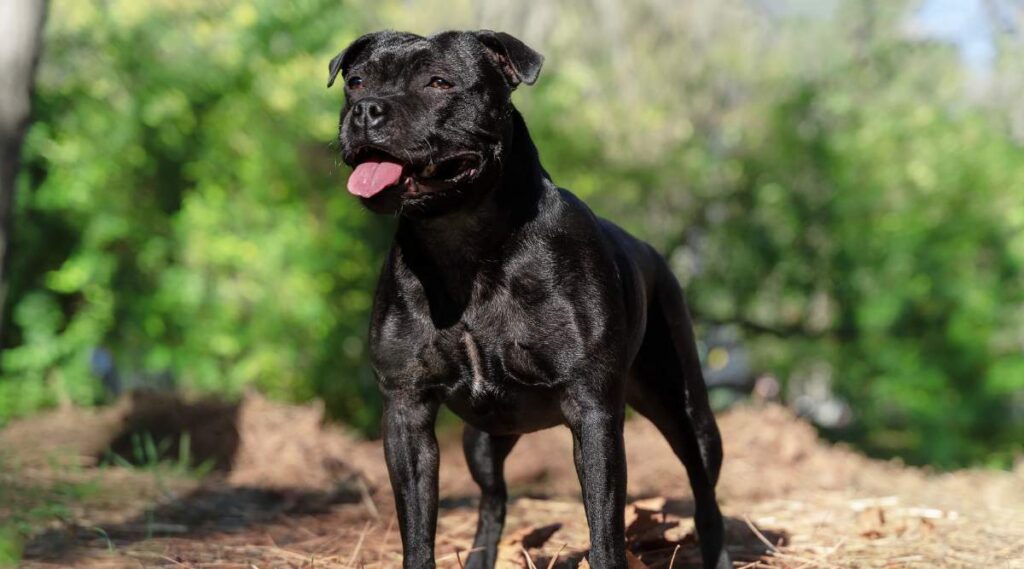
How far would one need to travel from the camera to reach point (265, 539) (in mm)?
4910

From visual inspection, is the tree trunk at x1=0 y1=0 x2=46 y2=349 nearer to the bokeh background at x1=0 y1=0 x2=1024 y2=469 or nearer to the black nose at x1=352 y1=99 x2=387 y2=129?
the black nose at x1=352 y1=99 x2=387 y2=129

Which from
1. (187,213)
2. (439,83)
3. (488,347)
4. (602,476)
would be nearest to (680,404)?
(602,476)

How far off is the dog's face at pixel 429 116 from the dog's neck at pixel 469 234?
0.33ft

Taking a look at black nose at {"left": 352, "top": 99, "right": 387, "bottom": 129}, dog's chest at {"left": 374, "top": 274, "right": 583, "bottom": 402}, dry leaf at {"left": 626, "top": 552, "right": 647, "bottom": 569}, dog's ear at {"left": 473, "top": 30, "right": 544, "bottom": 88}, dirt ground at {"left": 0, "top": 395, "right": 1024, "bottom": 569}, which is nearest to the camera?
black nose at {"left": 352, "top": 99, "right": 387, "bottom": 129}

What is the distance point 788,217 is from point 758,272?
59 cm

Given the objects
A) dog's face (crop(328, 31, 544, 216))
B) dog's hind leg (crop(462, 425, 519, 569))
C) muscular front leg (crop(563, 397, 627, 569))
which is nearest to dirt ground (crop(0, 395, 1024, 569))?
dog's hind leg (crop(462, 425, 519, 569))

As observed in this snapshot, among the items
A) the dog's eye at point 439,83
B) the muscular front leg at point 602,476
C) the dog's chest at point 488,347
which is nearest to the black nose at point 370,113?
the dog's eye at point 439,83

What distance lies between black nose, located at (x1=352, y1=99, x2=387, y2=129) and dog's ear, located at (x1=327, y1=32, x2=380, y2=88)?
58cm

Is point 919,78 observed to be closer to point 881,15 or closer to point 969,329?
point 881,15

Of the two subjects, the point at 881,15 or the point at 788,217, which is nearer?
the point at 788,217

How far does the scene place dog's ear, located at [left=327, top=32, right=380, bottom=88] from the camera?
12.5 feet

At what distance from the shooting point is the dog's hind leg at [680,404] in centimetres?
448

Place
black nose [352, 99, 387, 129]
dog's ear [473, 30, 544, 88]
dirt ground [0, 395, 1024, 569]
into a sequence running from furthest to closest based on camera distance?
dirt ground [0, 395, 1024, 569] < dog's ear [473, 30, 544, 88] < black nose [352, 99, 387, 129]

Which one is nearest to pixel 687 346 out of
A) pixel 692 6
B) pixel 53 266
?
pixel 53 266
